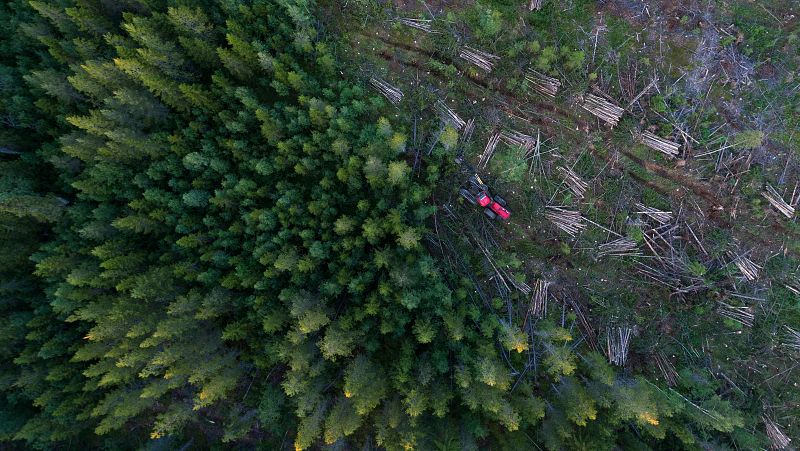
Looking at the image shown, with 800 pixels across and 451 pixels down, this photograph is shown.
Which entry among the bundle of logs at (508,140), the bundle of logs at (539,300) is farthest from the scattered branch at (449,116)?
the bundle of logs at (539,300)

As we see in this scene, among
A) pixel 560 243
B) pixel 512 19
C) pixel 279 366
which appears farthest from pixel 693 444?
pixel 512 19

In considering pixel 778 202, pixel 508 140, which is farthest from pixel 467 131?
pixel 778 202

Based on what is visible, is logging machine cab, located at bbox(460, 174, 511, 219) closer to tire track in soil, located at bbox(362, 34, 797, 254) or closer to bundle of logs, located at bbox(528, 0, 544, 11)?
tire track in soil, located at bbox(362, 34, 797, 254)

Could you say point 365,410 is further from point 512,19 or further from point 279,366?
point 512,19

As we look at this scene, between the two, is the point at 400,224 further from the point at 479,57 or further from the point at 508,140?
the point at 479,57

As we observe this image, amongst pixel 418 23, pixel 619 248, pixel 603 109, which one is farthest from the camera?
pixel 418 23
